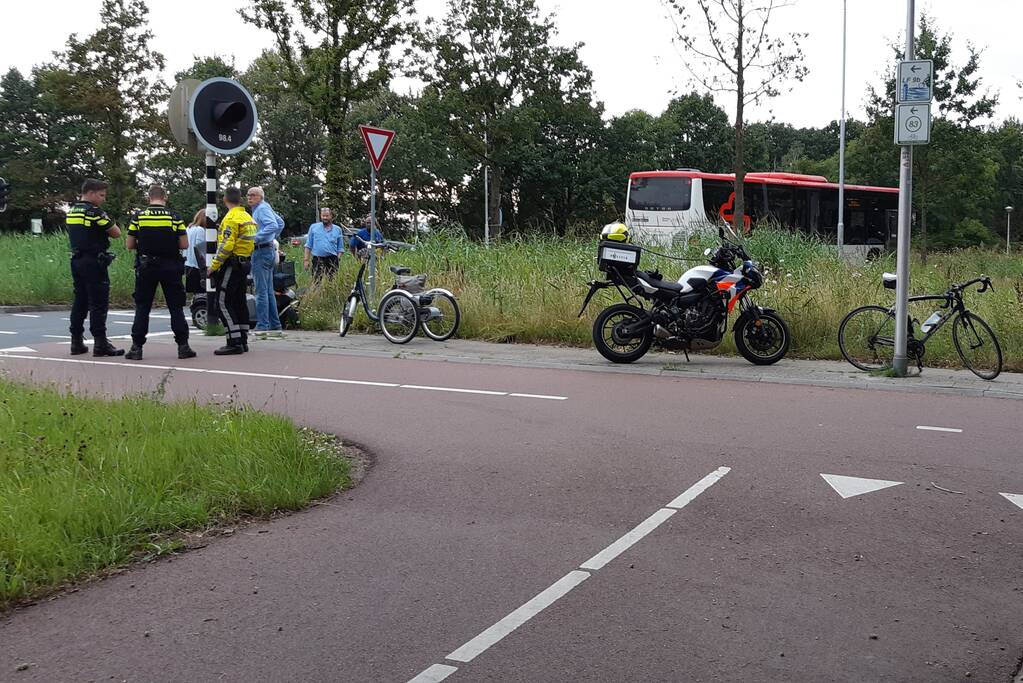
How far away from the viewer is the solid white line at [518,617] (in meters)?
3.65

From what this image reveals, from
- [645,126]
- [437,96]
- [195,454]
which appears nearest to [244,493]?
[195,454]

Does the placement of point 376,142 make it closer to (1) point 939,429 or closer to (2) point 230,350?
(2) point 230,350

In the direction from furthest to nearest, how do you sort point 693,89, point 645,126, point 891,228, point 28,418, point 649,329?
point 645,126, point 891,228, point 693,89, point 649,329, point 28,418

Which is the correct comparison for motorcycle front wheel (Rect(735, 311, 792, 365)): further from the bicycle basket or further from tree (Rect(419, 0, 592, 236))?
tree (Rect(419, 0, 592, 236))

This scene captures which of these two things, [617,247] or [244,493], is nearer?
[244,493]

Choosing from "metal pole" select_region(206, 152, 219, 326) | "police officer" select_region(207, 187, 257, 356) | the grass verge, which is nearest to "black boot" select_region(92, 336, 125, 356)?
"police officer" select_region(207, 187, 257, 356)

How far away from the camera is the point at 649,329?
37.3ft

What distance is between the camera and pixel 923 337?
35.1 feet

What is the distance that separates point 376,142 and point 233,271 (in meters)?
3.31

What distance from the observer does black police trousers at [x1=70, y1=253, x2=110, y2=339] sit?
11797 millimetres

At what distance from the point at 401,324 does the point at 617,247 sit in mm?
3381

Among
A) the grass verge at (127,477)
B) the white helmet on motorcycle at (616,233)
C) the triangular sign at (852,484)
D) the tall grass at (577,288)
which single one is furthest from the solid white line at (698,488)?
the tall grass at (577,288)

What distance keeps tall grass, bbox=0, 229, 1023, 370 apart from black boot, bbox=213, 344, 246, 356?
Result: 102 inches

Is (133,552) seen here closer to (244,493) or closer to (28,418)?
(244,493)
